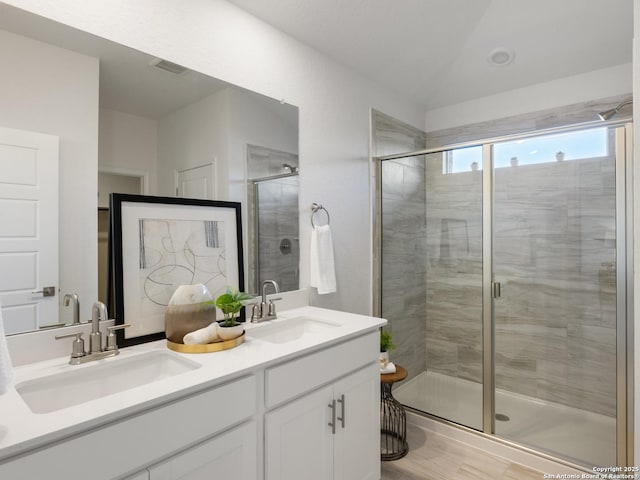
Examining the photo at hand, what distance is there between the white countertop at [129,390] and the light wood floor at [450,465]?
37.2 inches

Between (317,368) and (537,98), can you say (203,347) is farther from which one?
(537,98)

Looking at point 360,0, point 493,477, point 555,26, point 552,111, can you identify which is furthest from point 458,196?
point 493,477

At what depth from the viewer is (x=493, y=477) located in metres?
1.95

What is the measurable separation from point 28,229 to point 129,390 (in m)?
0.66

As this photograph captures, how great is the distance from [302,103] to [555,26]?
1.76m

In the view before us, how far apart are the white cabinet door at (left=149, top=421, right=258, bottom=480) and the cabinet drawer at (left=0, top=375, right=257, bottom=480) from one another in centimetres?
3

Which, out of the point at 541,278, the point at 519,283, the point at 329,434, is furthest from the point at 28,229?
the point at 541,278

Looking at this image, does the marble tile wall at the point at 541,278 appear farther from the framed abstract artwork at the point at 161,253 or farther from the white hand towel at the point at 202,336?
the white hand towel at the point at 202,336

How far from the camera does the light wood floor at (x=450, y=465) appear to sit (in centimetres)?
196

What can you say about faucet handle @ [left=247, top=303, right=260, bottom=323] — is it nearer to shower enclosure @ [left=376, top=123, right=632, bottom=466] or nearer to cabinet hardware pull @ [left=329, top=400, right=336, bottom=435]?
cabinet hardware pull @ [left=329, top=400, right=336, bottom=435]

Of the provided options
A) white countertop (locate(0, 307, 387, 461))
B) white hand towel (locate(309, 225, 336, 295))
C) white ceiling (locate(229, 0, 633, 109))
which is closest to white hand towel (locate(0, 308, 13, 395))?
white countertop (locate(0, 307, 387, 461))

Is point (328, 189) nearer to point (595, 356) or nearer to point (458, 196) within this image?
point (458, 196)

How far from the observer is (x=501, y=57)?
2.66 metres

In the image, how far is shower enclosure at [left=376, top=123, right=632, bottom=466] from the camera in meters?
2.04
